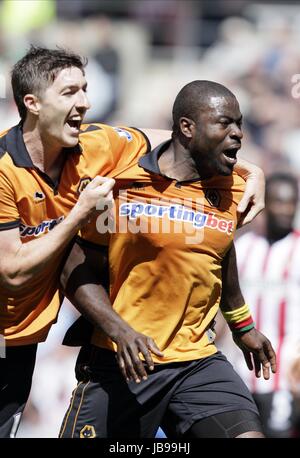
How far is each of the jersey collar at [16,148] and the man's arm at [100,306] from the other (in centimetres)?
49

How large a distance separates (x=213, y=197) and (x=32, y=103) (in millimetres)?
1025

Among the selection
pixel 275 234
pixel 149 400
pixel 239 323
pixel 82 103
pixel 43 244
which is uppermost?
pixel 82 103

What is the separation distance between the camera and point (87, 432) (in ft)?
16.1

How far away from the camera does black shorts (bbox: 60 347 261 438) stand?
492cm

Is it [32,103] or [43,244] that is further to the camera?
[32,103]

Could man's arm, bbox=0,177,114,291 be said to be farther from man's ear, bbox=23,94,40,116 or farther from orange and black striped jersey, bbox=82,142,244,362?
man's ear, bbox=23,94,40,116

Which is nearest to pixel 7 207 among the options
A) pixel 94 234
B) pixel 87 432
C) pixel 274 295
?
pixel 94 234

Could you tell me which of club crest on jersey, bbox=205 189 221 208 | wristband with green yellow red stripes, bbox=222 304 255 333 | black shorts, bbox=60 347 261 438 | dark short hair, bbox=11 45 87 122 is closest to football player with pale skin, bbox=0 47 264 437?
dark short hair, bbox=11 45 87 122

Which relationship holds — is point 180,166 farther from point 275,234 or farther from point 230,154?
point 275,234

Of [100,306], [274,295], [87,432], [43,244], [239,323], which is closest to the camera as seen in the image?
[43,244]

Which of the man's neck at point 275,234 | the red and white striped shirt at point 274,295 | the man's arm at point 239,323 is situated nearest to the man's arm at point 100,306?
the man's arm at point 239,323

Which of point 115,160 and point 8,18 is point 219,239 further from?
point 8,18

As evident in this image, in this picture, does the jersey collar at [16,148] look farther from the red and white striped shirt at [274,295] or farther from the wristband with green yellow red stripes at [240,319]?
the red and white striped shirt at [274,295]
